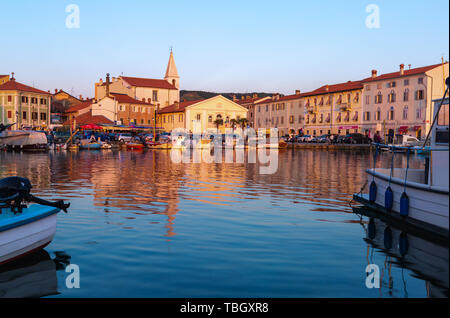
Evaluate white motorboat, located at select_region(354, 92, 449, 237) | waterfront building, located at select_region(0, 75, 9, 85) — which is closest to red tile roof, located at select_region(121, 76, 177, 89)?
waterfront building, located at select_region(0, 75, 9, 85)

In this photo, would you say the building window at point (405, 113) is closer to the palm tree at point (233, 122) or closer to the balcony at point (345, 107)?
the balcony at point (345, 107)

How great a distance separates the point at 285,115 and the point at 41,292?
104208 mm

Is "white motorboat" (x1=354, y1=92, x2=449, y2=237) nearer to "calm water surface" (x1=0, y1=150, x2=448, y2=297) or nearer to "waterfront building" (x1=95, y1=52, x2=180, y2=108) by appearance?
"calm water surface" (x1=0, y1=150, x2=448, y2=297)

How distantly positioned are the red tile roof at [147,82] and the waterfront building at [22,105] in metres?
25.3

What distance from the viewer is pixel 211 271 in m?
9.62

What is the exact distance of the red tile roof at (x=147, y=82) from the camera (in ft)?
375

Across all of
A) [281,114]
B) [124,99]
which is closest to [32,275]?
[124,99]

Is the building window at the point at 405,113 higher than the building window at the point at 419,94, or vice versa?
the building window at the point at 419,94

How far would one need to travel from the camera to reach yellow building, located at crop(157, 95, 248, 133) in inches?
4040

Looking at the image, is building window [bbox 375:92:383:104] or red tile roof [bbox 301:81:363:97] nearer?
building window [bbox 375:92:383:104]

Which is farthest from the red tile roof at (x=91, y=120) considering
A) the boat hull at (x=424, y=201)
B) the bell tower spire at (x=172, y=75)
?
the boat hull at (x=424, y=201)

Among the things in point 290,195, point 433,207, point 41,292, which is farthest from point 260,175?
point 41,292

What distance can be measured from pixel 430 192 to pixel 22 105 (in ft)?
295

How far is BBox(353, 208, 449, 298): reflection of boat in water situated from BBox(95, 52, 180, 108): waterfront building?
98.8 metres
